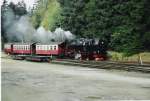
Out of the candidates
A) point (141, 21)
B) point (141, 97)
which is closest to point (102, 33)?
point (141, 21)

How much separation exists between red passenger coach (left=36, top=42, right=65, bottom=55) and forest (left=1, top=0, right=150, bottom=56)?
599 cm

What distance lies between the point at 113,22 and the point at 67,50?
23.3 ft

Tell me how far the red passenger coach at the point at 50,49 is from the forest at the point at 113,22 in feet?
19.7

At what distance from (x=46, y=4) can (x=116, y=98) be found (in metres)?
79.5

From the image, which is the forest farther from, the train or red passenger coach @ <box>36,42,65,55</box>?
red passenger coach @ <box>36,42,65,55</box>

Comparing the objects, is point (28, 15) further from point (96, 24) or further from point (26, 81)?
point (26, 81)

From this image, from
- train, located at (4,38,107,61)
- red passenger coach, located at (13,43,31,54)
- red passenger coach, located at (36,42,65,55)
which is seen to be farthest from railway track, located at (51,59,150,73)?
red passenger coach, located at (13,43,31,54)

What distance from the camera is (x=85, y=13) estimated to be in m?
62.7

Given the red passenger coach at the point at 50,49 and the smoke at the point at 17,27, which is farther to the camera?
the smoke at the point at 17,27

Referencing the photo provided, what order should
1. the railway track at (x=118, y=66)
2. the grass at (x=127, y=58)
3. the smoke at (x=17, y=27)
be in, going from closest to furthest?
1. the railway track at (x=118, y=66)
2. the grass at (x=127, y=58)
3. the smoke at (x=17, y=27)

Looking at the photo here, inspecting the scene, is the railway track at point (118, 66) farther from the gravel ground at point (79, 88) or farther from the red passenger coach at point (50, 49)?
the red passenger coach at point (50, 49)

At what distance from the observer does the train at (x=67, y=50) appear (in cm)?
4875

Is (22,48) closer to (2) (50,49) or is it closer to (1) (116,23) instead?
(2) (50,49)

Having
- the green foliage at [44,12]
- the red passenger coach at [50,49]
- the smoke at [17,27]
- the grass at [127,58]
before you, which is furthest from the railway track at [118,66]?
the green foliage at [44,12]
